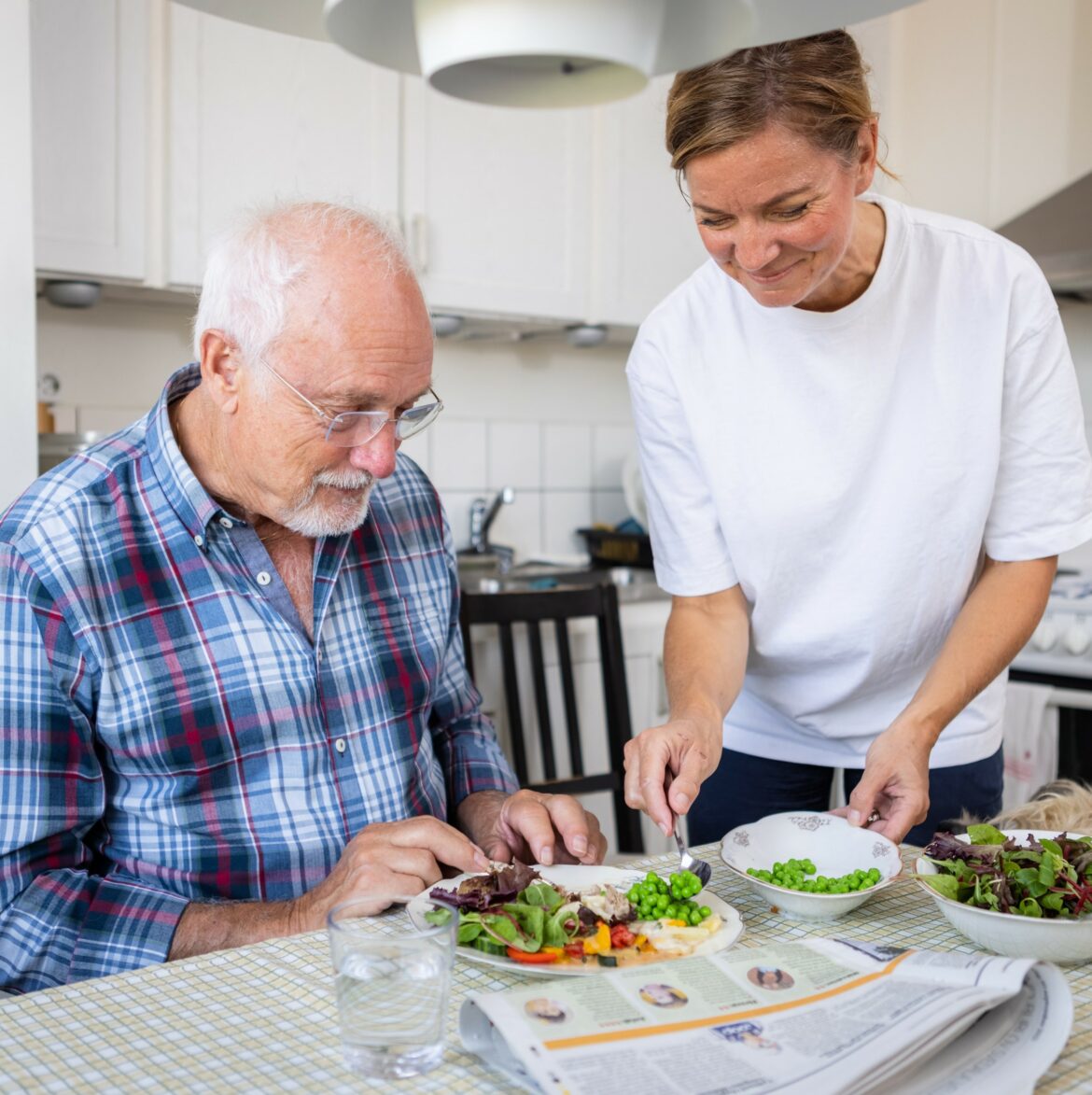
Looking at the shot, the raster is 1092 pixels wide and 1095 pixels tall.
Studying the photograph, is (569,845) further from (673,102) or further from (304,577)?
(673,102)

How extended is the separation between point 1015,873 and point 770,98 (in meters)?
0.75

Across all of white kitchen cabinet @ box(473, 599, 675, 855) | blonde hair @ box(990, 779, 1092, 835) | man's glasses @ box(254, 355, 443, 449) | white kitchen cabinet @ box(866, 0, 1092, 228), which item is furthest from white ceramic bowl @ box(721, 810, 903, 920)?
white kitchen cabinet @ box(866, 0, 1092, 228)

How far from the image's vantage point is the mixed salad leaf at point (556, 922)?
941 mm

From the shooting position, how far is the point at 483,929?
96 centimetres

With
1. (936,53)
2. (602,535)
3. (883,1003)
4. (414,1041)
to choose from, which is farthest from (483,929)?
(936,53)

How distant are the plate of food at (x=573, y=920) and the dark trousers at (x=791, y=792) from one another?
0.59 meters

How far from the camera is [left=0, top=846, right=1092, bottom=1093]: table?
2.54 ft

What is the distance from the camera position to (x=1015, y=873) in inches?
38.8

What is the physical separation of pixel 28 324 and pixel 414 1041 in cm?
158

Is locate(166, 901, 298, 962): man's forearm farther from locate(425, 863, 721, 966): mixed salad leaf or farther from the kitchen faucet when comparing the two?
the kitchen faucet

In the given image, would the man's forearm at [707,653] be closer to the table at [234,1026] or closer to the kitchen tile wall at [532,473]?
the table at [234,1026]

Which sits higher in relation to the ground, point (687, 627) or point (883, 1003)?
point (687, 627)

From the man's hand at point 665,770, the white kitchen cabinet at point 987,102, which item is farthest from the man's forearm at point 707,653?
the white kitchen cabinet at point 987,102

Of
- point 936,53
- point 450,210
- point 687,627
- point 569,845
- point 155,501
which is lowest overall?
point 569,845
